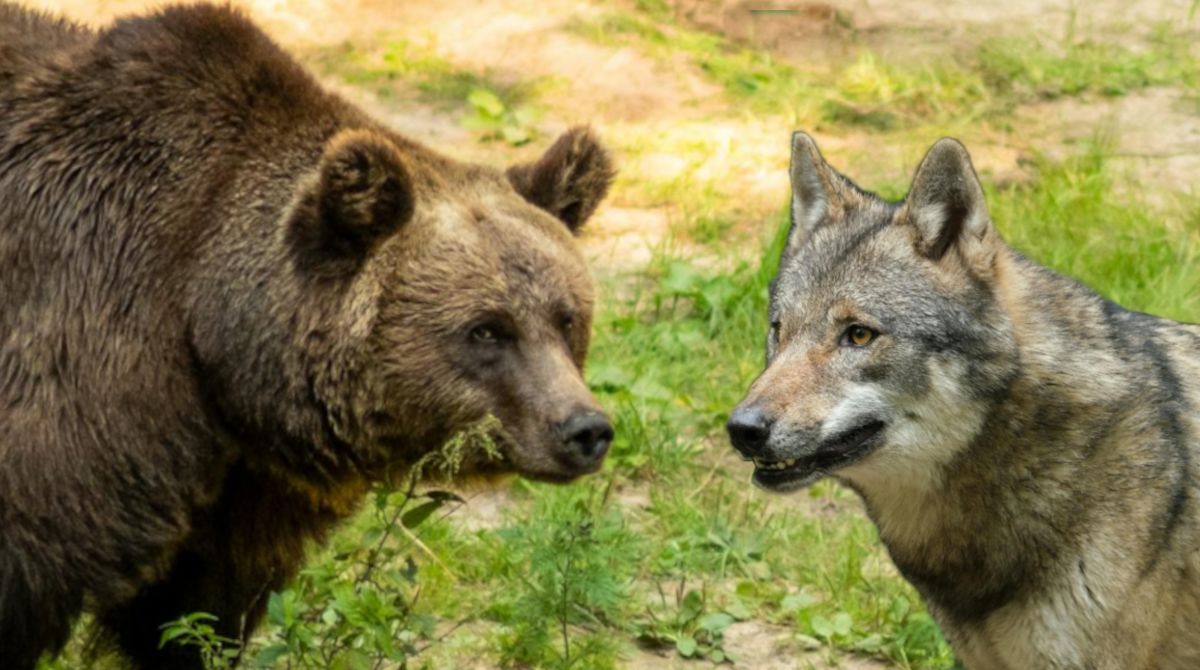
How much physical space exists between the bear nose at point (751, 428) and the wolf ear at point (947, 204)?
77 centimetres

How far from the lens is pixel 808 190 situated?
20.3 feet

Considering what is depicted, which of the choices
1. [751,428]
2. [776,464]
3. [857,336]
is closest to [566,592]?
[776,464]

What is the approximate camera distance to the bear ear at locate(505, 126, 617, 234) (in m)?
6.33

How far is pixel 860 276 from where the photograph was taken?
566 centimetres

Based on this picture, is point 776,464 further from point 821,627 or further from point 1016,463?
point 821,627

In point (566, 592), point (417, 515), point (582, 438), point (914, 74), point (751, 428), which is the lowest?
point (566, 592)

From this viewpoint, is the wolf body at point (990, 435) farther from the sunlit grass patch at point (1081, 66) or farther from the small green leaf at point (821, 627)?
the sunlit grass patch at point (1081, 66)

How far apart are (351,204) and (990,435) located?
2068 millimetres

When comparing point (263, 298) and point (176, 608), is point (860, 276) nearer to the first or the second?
point (263, 298)

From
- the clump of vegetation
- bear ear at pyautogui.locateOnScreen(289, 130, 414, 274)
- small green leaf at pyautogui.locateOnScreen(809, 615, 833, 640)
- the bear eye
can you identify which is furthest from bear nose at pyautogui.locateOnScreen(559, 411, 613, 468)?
small green leaf at pyautogui.locateOnScreen(809, 615, 833, 640)

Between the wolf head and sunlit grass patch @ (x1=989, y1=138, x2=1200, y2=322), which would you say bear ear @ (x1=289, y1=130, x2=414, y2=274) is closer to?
the wolf head

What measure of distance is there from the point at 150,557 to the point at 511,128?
6.11 metres

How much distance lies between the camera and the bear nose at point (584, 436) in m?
5.62

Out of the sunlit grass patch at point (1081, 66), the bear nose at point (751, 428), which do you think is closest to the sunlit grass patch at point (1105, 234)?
the sunlit grass patch at point (1081, 66)
